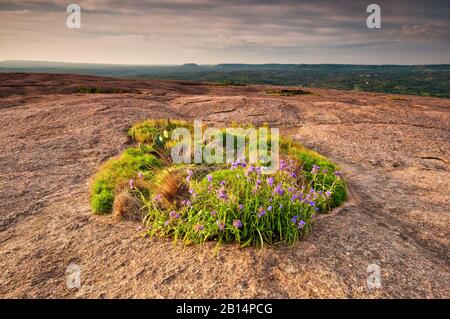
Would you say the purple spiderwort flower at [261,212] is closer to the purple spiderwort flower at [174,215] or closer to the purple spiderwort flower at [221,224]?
the purple spiderwort flower at [221,224]

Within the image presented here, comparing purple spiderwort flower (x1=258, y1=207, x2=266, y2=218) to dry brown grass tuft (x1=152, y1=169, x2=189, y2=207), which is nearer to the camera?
purple spiderwort flower (x1=258, y1=207, x2=266, y2=218)

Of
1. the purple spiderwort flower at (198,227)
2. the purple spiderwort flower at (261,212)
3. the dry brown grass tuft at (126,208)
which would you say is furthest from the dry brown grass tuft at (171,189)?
the purple spiderwort flower at (261,212)

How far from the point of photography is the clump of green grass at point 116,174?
6622 mm

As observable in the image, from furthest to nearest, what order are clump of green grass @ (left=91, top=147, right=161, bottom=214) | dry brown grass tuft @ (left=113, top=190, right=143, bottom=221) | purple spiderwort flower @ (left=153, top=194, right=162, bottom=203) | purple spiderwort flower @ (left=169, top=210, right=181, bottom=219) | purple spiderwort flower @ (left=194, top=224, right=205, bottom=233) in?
1. clump of green grass @ (left=91, top=147, right=161, bottom=214)
2. dry brown grass tuft @ (left=113, top=190, right=143, bottom=221)
3. purple spiderwort flower @ (left=153, top=194, right=162, bottom=203)
4. purple spiderwort flower @ (left=169, top=210, right=181, bottom=219)
5. purple spiderwort flower @ (left=194, top=224, right=205, bottom=233)

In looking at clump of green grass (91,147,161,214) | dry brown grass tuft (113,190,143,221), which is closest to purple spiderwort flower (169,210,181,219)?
dry brown grass tuft (113,190,143,221)

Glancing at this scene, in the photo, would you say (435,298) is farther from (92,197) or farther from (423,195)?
(92,197)

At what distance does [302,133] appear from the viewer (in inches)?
531

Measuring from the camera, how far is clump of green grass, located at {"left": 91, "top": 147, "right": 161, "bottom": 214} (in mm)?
6622

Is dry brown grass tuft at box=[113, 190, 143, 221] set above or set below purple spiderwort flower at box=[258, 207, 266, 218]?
below

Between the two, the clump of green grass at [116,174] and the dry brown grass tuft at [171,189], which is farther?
the clump of green grass at [116,174]

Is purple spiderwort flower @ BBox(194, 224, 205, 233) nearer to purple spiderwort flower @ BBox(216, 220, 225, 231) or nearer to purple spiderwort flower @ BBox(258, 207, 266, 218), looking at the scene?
purple spiderwort flower @ BBox(216, 220, 225, 231)

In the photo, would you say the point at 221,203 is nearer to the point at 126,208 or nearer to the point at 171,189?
the point at 171,189

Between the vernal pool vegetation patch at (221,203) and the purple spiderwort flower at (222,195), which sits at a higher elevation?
the purple spiderwort flower at (222,195)
